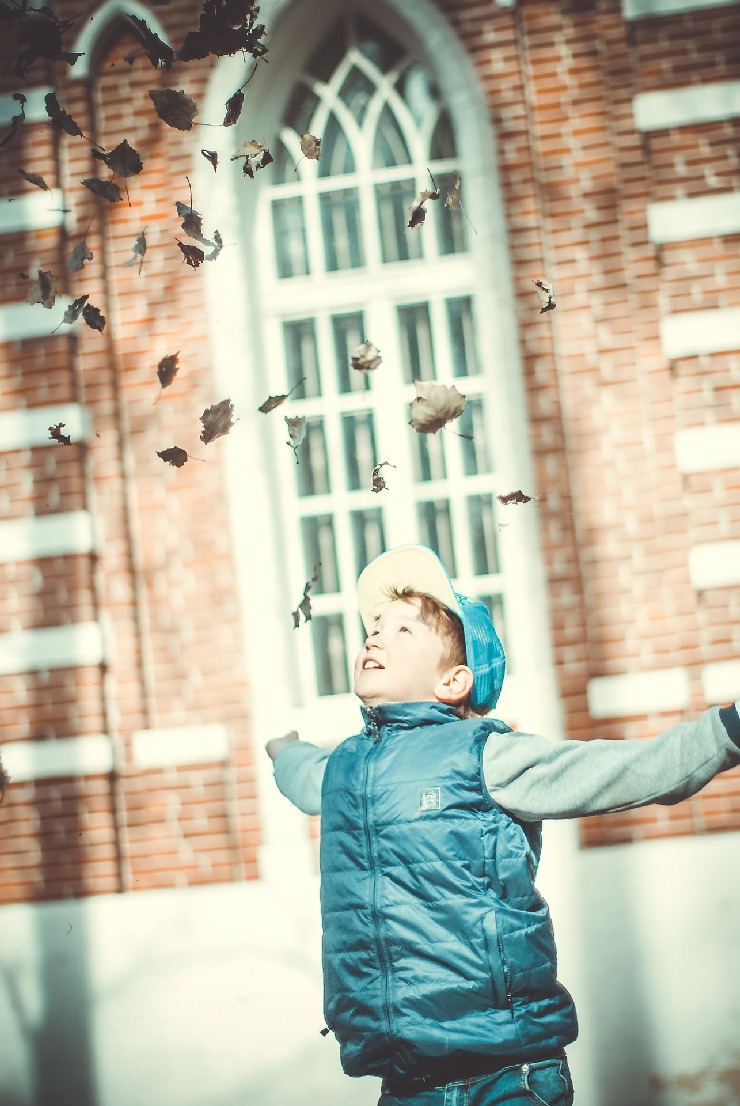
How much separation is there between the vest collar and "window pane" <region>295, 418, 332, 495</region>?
2.13 meters

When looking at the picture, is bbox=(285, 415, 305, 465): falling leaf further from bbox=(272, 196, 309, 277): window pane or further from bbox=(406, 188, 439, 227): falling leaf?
bbox=(406, 188, 439, 227): falling leaf

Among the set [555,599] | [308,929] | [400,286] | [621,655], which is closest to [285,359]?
[400,286]

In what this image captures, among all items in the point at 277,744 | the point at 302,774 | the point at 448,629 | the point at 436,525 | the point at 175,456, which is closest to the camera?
the point at 448,629

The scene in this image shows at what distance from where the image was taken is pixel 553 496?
3734mm

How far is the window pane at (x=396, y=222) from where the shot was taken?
416 centimetres

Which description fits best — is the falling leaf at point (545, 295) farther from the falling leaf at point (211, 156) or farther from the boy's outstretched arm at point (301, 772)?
the boy's outstretched arm at point (301, 772)

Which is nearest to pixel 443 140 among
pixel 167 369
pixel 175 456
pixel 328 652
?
pixel 167 369

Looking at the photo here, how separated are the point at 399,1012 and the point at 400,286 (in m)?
3.10

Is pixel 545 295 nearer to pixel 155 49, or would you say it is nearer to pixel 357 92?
pixel 357 92

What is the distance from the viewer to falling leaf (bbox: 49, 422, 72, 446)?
151 inches

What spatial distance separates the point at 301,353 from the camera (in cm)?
420

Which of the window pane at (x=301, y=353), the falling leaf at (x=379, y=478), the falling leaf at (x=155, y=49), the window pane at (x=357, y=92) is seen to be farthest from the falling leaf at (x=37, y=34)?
the falling leaf at (x=379, y=478)

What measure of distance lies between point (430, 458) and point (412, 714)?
219cm

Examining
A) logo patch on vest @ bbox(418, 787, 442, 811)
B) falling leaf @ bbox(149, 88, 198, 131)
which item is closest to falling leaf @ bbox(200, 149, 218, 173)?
falling leaf @ bbox(149, 88, 198, 131)
